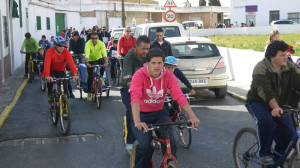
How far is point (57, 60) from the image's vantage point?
9.34 m

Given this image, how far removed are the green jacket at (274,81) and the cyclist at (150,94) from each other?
88cm

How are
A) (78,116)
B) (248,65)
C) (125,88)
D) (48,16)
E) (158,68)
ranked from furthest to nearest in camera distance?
(48,16) → (248,65) → (78,116) → (125,88) → (158,68)

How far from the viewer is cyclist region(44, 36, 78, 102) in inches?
357

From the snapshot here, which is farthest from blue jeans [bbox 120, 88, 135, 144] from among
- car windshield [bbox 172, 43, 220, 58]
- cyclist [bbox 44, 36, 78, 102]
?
car windshield [bbox 172, 43, 220, 58]

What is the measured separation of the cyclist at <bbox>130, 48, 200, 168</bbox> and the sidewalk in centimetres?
559

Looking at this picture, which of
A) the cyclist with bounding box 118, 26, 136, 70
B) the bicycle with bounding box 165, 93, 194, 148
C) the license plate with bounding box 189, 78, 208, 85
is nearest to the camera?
the bicycle with bounding box 165, 93, 194, 148

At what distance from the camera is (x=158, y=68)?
473 centimetres

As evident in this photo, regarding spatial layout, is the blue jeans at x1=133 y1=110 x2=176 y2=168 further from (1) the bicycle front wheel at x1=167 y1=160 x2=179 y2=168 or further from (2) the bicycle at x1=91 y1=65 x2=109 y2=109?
(2) the bicycle at x1=91 y1=65 x2=109 y2=109

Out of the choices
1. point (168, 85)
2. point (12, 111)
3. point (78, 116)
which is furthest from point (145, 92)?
point (12, 111)

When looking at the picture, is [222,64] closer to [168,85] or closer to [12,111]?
[12,111]

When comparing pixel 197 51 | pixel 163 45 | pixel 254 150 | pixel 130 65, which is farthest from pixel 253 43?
pixel 254 150

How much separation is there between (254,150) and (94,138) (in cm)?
354

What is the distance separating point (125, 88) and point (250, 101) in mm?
1859

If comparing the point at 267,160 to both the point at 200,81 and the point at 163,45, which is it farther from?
the point at 200,81
